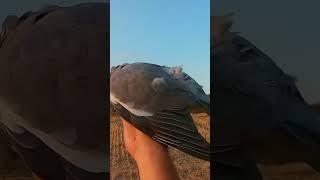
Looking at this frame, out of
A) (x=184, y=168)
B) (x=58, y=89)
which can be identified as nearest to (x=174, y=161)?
(x=184, y=168)

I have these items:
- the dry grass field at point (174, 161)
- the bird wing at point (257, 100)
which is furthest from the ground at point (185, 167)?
the bird wing at point (257, 100)

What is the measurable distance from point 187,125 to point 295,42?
38.6 inches

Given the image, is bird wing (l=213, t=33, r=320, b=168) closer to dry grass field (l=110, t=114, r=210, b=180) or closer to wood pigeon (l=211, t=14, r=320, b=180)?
wood pigeon (l=211, t=14, r=320, b=180)

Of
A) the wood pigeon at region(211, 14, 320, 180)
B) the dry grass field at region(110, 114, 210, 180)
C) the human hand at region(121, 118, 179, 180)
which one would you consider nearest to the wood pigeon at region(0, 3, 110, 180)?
the dry grass field at region(110, 114, 210, 180)

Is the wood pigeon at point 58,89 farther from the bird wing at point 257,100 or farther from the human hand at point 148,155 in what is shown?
the bird wing at point 257,100

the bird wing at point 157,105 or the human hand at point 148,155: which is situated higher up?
the bird wing at point 157,105

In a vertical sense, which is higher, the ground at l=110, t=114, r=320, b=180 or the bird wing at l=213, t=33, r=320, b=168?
the bird wing at l=213, t=33, r=320, b=168

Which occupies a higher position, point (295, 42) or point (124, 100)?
point (295, 42)

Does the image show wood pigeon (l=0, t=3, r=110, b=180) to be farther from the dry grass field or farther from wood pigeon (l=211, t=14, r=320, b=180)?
wood pigeon (l=211, t=14, r=320, b=180)

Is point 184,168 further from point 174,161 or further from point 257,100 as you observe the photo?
point 257,100

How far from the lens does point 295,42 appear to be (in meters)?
3.68

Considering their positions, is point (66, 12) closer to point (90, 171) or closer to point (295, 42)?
point (90, 171)

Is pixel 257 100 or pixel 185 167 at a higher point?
pixel 257 100

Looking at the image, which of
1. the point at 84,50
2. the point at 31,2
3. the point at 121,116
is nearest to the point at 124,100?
the point at 121,116
